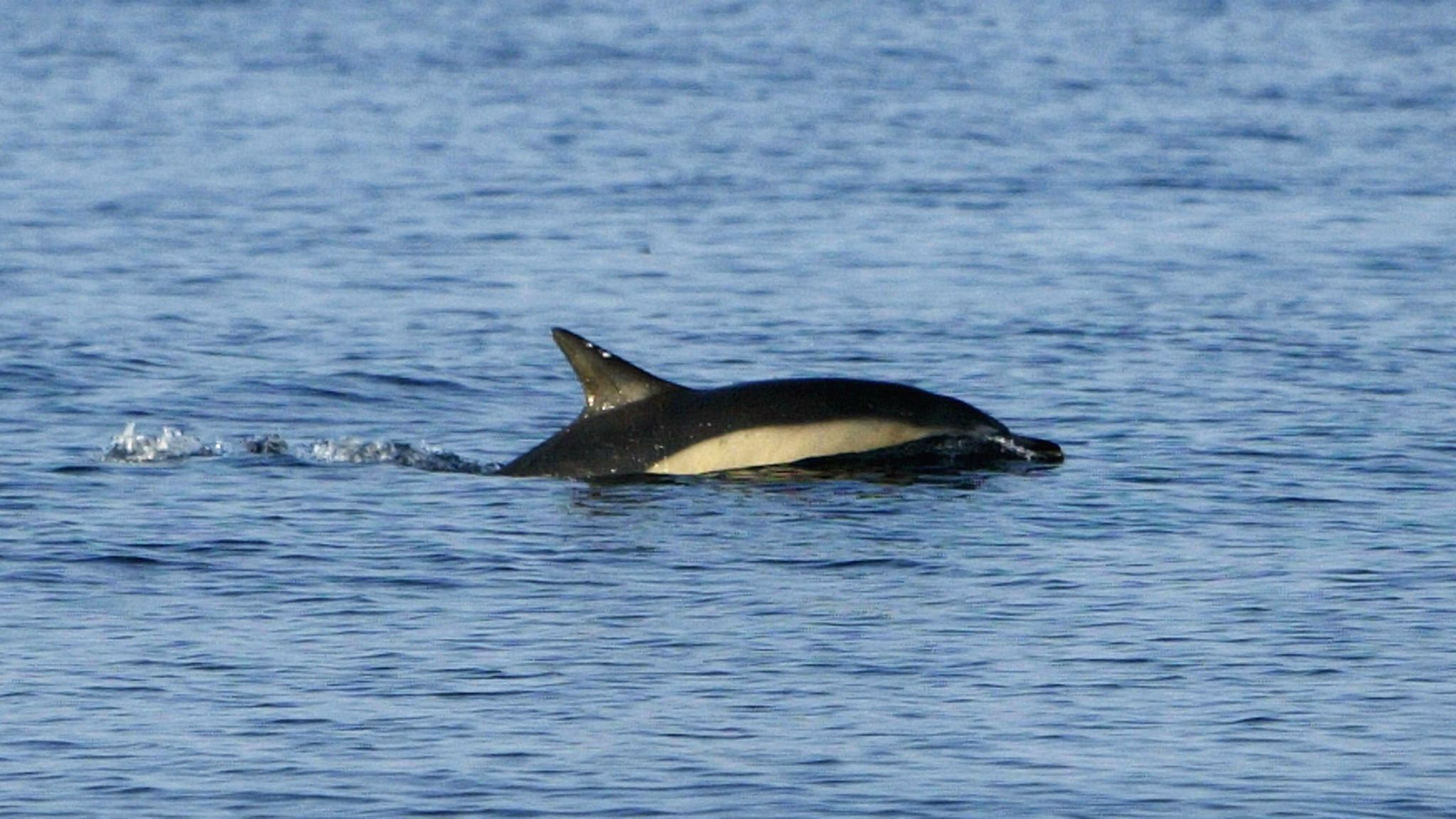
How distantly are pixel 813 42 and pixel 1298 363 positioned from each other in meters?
40.0

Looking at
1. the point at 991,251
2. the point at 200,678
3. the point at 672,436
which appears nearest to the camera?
the point at 200,678

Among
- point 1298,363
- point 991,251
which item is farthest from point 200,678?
point 991,251

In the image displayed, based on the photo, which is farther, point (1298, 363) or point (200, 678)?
point (1298, 363)

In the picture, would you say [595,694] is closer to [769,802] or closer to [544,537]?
[769,802]

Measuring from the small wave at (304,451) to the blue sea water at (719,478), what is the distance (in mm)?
72

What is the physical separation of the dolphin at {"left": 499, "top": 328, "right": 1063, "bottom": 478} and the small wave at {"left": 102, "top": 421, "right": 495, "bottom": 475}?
0.68 meters

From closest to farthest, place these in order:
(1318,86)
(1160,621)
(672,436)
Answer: (1160,621) < (672,436) < (1318,86)

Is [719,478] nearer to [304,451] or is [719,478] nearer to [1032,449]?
A: [1032,449]

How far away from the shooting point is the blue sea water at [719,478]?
1327 cm

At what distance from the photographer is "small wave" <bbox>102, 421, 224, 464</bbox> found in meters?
20.9

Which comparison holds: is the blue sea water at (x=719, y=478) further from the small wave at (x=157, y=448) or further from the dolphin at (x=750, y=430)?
the dolphin at (x=750, y=430)


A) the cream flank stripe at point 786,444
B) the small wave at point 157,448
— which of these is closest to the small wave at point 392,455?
the small wave at point 157,448

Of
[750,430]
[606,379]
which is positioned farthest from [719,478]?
[606,379]

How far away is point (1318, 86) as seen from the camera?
171 ft
